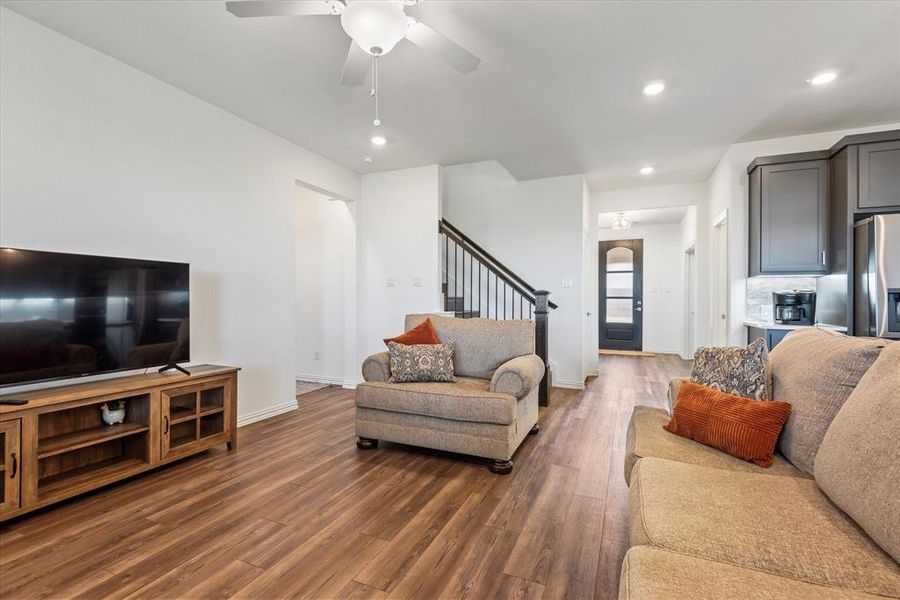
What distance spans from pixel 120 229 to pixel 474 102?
2.66 meters

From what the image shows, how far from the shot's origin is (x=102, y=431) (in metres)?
2.30

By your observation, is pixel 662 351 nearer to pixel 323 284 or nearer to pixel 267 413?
pixel 323 284

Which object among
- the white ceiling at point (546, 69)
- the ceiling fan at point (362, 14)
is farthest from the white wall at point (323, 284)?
the ceiling fan at point (362, 14)

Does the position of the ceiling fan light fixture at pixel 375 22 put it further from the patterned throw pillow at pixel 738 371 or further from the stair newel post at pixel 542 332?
the stair newel post at pixel 542 332

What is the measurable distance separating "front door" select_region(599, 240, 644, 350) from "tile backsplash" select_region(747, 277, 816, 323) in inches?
161

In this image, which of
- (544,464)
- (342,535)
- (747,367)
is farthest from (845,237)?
(342,535)

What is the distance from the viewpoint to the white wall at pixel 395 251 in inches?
187

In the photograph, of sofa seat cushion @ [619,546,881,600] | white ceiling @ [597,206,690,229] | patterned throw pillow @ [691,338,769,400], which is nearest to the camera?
sofa seat cushion @ [619,546,881,600]

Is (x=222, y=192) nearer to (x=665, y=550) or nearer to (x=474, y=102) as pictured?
(x=474, y=102)

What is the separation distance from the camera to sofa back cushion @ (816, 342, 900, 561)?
3.20 ft

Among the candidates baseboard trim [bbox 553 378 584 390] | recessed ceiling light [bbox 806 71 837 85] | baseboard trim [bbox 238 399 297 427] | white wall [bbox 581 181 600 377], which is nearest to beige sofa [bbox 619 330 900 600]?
recessed ceiling light [bbox 806 71 837 85]

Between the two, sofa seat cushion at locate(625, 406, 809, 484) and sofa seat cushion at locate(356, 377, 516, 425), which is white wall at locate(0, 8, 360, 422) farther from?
sofa seat cushion at locate(625, 406, 809, 484)

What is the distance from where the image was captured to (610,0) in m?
2.07

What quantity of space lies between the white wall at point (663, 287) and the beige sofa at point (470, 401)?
582 centimetres
